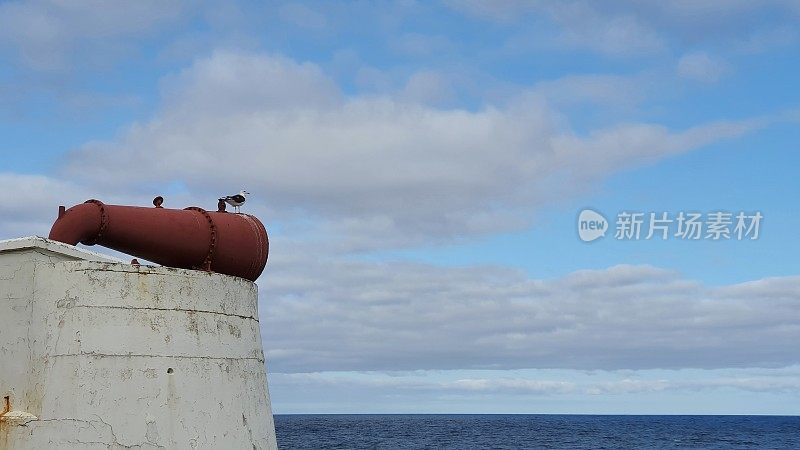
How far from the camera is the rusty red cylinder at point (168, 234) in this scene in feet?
34.9

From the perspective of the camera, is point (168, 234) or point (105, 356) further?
point (168, 234)

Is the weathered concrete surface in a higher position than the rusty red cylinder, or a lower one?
lower

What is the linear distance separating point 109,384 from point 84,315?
82 centimetres

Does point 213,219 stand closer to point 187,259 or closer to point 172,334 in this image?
point 187,259

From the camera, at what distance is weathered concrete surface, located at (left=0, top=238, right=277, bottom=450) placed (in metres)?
9.77

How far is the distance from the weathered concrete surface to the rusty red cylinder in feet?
1.41

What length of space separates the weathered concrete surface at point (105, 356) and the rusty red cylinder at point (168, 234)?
0.43 meters

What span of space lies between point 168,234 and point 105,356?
5.87 ft

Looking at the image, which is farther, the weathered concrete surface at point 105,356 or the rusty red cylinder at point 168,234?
the rusty red cylinder at point 168,234

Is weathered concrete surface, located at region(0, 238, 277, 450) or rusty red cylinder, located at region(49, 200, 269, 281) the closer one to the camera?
weathered concrete surface, located at region(0, 238, 277, 450)

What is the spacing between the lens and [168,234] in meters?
10.9

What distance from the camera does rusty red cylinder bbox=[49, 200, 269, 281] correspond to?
10.6 metres

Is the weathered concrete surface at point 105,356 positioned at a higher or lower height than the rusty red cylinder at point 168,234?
lower

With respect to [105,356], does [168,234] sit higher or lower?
higher
